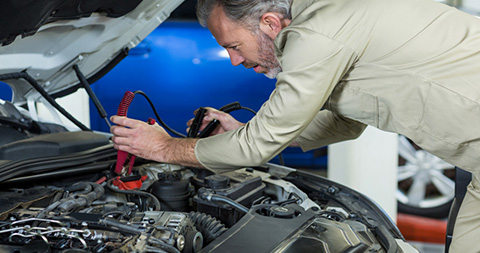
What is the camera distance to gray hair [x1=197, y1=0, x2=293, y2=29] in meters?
1.41

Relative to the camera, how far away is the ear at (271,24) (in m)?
1.44

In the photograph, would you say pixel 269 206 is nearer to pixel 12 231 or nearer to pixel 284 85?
pixel 284 85

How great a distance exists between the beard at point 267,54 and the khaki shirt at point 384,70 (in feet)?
0.25

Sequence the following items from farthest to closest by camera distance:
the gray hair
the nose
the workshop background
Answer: the workshop background < the nose < the gray hair

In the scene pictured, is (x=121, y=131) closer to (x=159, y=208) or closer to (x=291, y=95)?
(x=159, y=208)

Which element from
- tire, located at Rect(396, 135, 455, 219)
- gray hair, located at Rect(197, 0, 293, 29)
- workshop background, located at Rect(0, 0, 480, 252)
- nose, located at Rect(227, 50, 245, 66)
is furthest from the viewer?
tire, located at Rect(396, 135, 455, 219)

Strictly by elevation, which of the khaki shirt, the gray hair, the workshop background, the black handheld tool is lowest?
the workshop background

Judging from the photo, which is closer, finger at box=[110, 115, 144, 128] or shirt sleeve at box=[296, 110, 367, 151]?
finger at box=[110, 115, 144, 128]

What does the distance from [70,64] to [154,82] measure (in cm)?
133

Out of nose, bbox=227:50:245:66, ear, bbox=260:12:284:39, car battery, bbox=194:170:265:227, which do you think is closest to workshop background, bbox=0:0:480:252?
car battery, bbox=194:170:265:227

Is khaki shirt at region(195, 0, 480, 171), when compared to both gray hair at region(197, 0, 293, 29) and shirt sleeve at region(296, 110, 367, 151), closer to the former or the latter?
gray hair at region(197, 0, 293, 29)

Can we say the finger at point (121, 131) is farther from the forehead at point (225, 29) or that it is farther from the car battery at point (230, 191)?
the forehead at point (225, 29)

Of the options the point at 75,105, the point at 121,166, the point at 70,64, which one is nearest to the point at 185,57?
the point at 75,105

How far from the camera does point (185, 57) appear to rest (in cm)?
351
